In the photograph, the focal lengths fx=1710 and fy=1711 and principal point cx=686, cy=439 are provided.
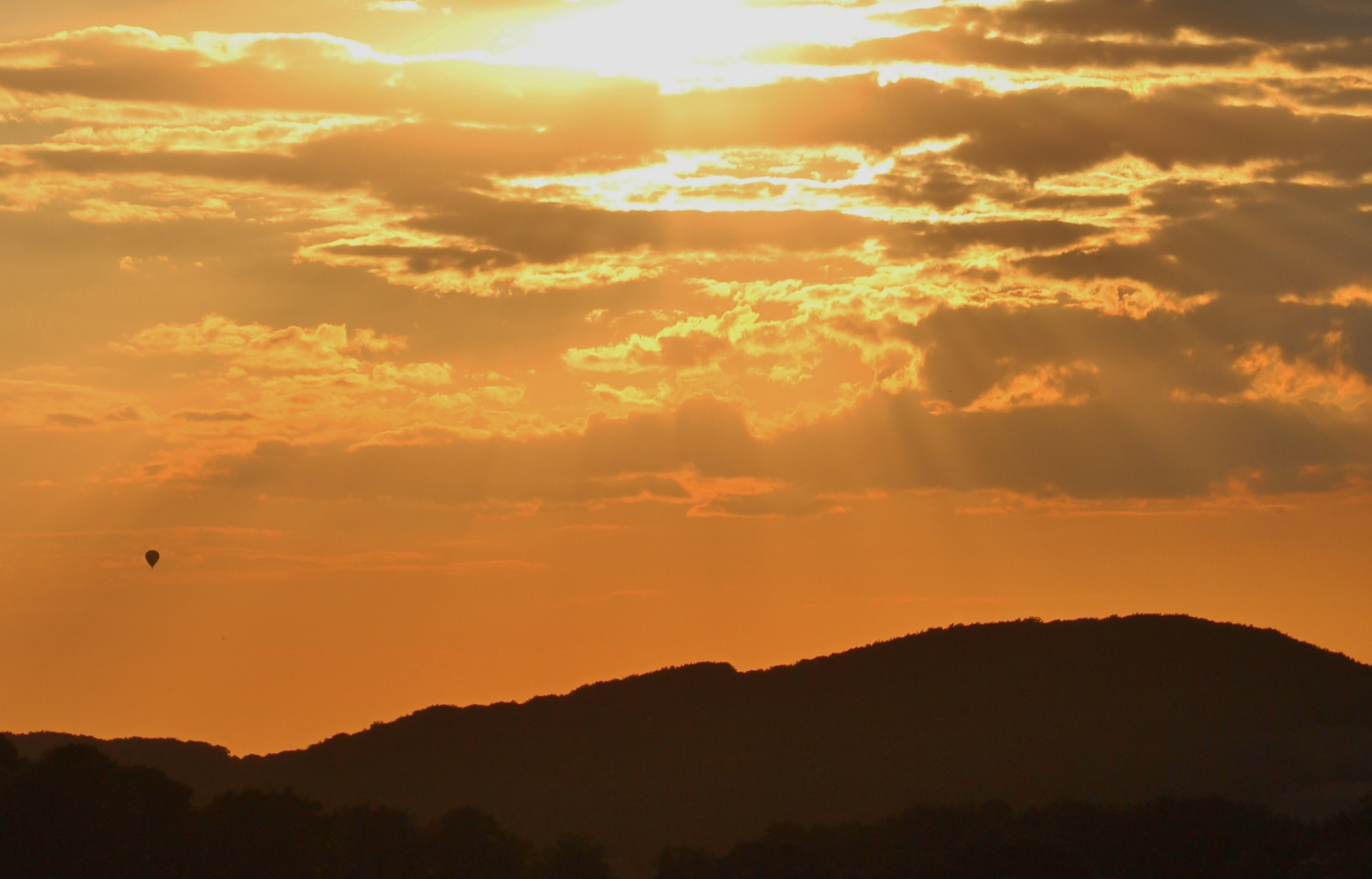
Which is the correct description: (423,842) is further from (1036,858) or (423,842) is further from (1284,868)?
(1284,868)

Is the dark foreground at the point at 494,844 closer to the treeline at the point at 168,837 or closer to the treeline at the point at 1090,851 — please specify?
the treeline at the point at 168,837

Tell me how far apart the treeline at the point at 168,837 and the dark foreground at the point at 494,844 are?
0.13 metres

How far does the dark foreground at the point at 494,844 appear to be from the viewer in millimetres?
125625

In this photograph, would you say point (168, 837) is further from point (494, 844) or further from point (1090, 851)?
point (1090, 851)

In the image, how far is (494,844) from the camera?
168750 millimetres

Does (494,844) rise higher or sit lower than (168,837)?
higher

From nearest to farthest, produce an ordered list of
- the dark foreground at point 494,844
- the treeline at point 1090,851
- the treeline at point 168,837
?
the treeline at point 168,837
the dark foreground at point 494,844
the treeline at point 1090,851

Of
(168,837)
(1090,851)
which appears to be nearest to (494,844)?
(168,837)

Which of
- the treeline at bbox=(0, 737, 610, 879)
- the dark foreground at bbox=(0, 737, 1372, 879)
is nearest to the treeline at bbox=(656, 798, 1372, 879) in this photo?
the dark foreground at bbox=(0, 737, 1372, 879)

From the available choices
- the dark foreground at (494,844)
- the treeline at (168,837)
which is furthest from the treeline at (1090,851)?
the treeline at (168,837)

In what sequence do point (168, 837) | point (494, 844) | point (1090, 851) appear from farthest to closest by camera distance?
point (494, 844) < point (1090, 851) < point (168, 837)

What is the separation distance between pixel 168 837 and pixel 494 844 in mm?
44375

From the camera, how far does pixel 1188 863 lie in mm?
156625

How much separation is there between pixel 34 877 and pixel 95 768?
41.1 feet
